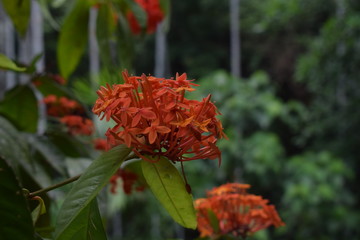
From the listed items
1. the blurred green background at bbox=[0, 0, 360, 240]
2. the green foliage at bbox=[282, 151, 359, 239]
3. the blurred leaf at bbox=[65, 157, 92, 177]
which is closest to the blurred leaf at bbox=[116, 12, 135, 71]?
the blurred leaf at bbox=[65, 157, 92, 177]

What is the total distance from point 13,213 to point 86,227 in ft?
0.17

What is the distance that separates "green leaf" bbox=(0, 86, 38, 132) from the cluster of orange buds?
93 mm

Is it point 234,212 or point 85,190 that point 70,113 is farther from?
point 85,190

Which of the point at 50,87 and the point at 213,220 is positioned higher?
the point at 50,87

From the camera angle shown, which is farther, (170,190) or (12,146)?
(12,146)

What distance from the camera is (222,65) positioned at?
9.54m

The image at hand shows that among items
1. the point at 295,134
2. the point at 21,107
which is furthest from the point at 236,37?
the point at 21,107

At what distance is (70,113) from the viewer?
0.91 metres

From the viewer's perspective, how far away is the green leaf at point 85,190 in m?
0.31

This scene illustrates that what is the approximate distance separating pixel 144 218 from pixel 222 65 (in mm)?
4252

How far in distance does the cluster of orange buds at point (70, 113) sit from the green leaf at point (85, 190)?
0.44m

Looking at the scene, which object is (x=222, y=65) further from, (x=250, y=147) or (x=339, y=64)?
(x=339, y=64)

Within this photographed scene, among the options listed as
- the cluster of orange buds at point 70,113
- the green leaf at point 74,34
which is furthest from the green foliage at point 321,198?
the green leaf at point 74,34

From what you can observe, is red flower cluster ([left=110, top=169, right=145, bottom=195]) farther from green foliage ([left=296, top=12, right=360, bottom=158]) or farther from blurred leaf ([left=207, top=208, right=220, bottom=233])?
green foliage ([left=296, top=12, right=360, bottom=158])
